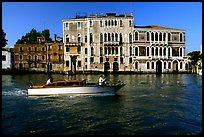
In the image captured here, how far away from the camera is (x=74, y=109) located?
12.0 m

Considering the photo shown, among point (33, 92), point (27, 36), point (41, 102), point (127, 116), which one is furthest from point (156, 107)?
point (27, 36)

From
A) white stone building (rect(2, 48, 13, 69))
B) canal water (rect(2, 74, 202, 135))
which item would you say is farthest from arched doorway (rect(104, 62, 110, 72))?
canal water (rect(2, 74, 202, 135))

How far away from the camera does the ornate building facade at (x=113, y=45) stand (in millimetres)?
47625

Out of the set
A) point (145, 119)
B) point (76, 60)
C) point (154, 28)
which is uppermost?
point (154, 28)

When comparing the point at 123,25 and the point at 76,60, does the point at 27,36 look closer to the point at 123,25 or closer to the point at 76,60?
the point at 76,60

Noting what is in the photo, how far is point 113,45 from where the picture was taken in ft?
157

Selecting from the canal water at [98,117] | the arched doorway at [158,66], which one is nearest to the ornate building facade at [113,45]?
the arched doorway at [158,66]

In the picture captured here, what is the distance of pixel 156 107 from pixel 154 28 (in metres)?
37.8

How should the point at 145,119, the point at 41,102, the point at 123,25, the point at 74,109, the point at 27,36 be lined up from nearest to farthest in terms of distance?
the point at 145,119, the point at 74,109, the point at 41,102, the point at 123,25, the point at 27,36

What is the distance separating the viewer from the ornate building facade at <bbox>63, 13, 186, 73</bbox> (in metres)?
47.6

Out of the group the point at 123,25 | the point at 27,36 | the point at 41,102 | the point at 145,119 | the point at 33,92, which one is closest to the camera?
the point at 145,119

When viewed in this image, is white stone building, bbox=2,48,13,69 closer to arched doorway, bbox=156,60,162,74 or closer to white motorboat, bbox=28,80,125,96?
arched doorway, bbox=156,60,162,74

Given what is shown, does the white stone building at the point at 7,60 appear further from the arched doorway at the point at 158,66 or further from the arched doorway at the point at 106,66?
the arched doorway at the point at 158,66

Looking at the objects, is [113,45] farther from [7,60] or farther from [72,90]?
[72,90]
